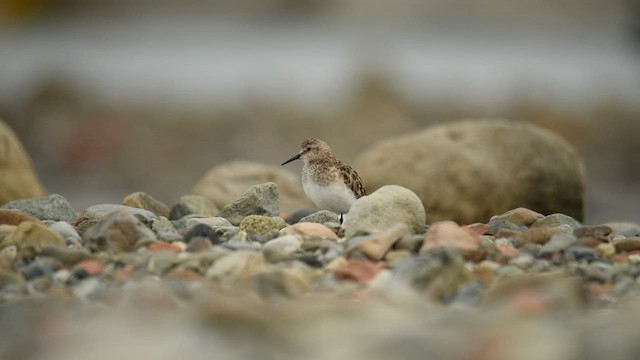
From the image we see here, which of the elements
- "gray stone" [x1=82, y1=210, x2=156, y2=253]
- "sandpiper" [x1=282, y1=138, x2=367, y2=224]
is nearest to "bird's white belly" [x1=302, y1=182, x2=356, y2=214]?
"sandpiper" [x1=282, y1=138, x2=367, y2=224]

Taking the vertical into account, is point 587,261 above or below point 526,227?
below

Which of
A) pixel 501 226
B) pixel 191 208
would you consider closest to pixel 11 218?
pixel 191 208

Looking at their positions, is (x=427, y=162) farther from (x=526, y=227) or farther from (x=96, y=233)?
(x=96, y=233)

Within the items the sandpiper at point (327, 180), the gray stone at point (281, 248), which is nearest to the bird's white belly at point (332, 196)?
the sandpiper at point (327, 180)

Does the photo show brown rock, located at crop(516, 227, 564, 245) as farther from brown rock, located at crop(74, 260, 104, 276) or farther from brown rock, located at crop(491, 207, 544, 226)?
brown rock, located at crop(74, 260, 104, 276)

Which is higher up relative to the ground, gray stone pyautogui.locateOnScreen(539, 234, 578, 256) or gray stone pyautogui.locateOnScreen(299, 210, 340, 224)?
gray stone pyautogui.locateOnScreen(299, 210, 340, 224)

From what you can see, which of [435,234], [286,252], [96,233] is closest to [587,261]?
[435,234]
